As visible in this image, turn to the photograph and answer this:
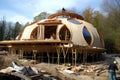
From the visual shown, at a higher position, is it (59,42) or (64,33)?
(64,33)

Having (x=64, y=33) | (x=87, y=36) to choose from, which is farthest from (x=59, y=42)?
(x=87, y=36)

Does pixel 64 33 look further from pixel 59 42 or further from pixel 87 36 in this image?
pixel 59 42

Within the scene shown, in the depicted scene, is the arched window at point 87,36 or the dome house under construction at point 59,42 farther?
the arched window at point 87,36

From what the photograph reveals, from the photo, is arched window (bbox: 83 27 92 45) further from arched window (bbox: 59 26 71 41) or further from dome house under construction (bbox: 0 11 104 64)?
arched window (bbox: 59 26 71 41)

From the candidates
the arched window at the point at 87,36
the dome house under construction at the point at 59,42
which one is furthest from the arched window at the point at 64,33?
the arched window at the point at 87,36

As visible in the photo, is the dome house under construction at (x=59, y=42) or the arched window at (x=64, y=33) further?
the arched window at (x=64, y=33)

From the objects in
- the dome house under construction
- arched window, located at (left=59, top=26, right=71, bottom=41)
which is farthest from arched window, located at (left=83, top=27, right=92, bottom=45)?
arched window, located at (left=59, top=26, right=71, bottom=41)

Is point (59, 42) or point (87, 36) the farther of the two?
point (87, 36)

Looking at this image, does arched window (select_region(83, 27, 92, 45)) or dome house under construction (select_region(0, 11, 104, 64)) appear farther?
arched window (select_region(83, 27, 92, 45))

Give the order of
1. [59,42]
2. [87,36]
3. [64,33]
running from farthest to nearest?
1. [87,36]
2. [64,33]
3. [59,42]

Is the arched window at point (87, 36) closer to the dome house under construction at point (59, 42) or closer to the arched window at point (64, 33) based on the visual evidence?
the dome house under construction at point (59, 42)

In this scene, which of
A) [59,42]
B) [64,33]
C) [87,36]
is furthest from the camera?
[87,36]

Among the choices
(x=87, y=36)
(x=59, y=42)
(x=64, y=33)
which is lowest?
(x=59, y=42)

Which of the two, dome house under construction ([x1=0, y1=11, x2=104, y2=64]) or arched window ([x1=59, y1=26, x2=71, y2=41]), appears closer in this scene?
dome house under construction ([x1=0, y1=11, x2=104, y2=64])
